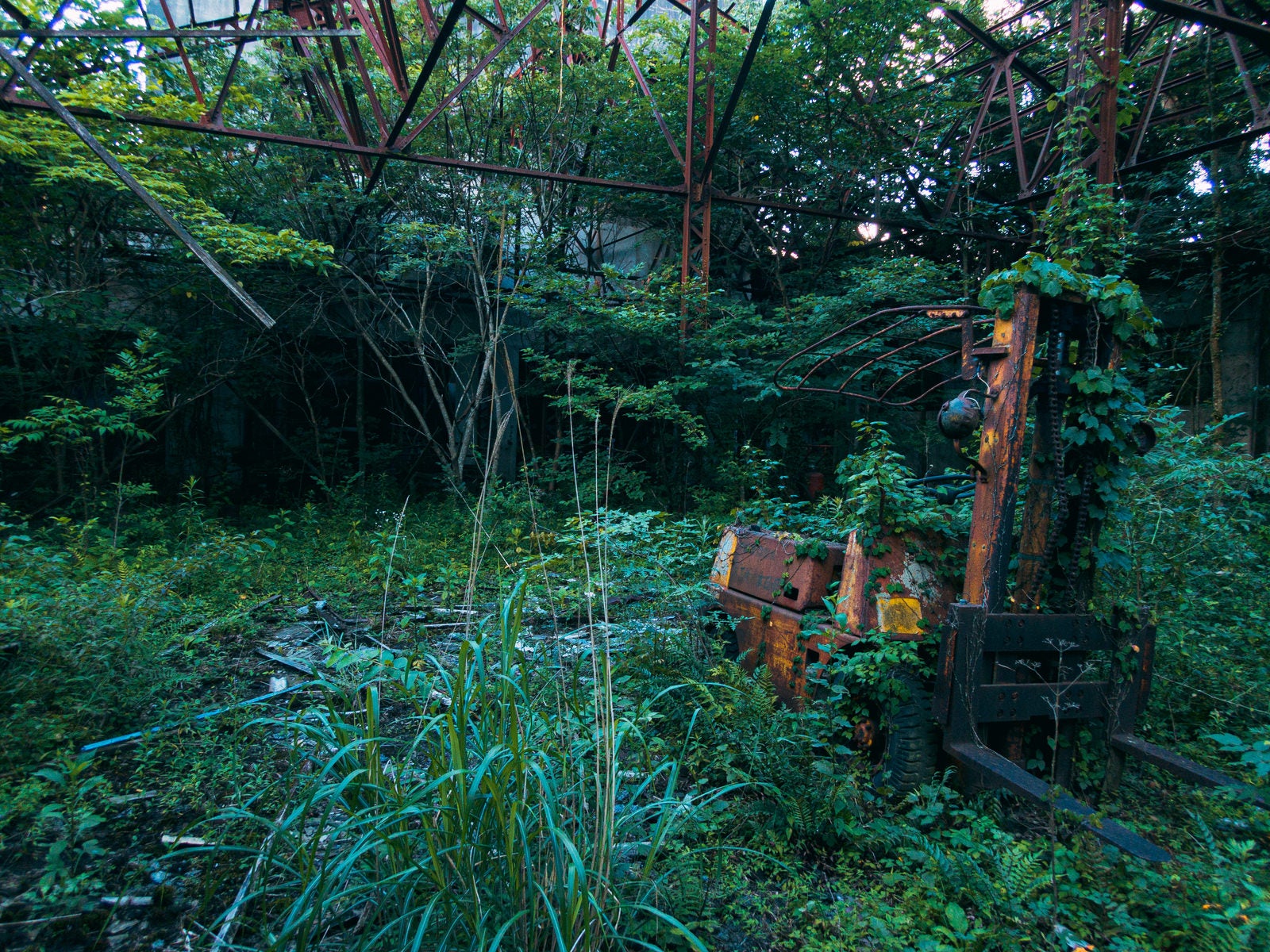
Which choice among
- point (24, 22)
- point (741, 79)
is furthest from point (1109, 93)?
point (24, 22)

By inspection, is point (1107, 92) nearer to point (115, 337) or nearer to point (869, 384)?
point (869, 384)

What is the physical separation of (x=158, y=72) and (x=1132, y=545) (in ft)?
36.2

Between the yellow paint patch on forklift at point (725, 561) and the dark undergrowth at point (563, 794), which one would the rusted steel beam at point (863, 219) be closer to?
the dark undergrowth at point (563, 794)

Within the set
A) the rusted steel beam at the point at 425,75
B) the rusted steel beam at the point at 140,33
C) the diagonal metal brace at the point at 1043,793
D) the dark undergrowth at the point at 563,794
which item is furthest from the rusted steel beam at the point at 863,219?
the diagonal metal brace at the point at 1043,793

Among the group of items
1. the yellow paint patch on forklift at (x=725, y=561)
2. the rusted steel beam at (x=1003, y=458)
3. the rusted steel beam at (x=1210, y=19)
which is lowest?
the yellow paint patch on forklift at (x=725, y=561)

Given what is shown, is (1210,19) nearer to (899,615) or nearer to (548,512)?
(899,615)

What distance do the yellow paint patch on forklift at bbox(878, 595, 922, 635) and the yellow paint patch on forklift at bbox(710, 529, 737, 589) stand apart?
1.24 meters

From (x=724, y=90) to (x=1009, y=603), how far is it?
30.1 feet

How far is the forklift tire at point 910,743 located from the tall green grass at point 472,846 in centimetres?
144

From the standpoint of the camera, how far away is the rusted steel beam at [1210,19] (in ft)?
14.6

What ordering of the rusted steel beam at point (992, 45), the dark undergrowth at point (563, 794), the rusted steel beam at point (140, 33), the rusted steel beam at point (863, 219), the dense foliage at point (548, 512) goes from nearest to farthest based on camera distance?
1. the dark undergrowth at point (563, 794)
2. the dense foliage at point (548, 512)
3. the rusted steel beam at point (140, 33)
4. the rusted steel beam at point (992, 45)
5. the rusted steel beam at point (863, 219)

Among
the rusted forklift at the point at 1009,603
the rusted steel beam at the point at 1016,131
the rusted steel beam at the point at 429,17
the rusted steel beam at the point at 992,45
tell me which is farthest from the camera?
the rusted steel beam at the point at 1016,131

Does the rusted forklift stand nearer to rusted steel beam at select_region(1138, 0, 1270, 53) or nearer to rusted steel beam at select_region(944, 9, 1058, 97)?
rusted steel beam at select_region(1138, 0, 1270, 53)

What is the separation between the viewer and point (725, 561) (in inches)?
177
